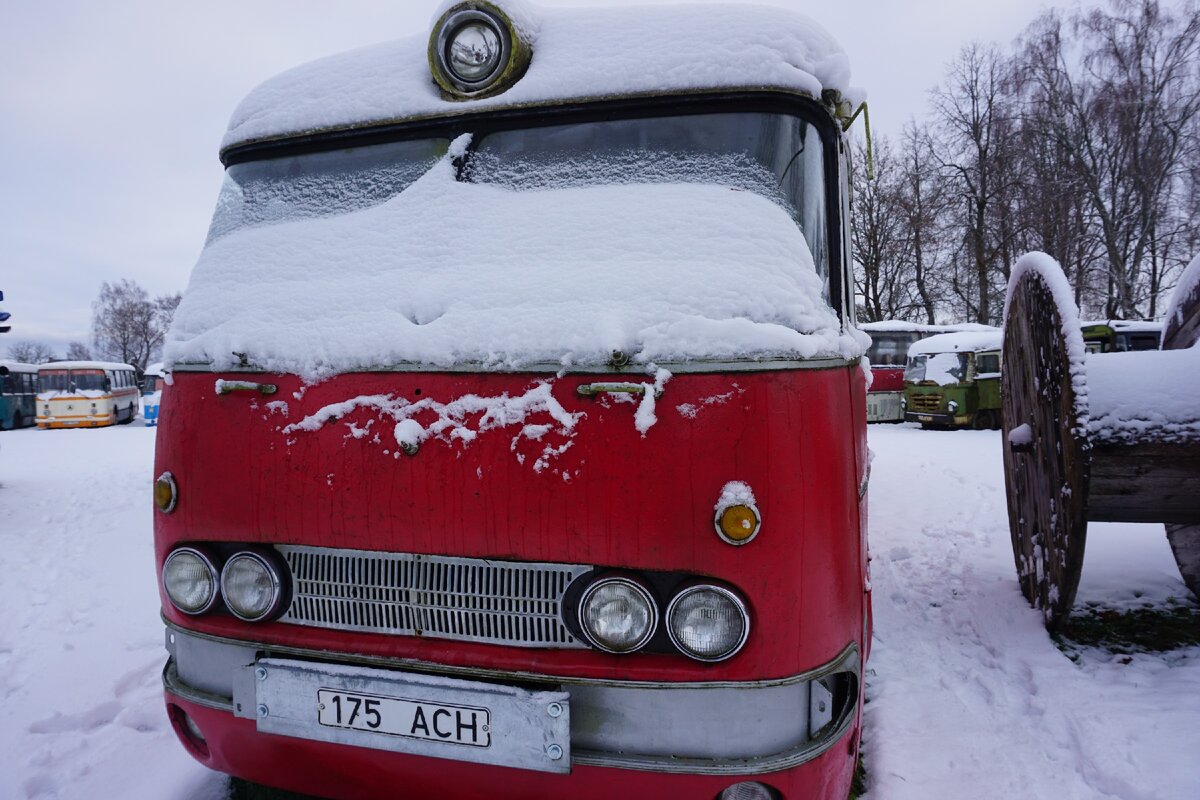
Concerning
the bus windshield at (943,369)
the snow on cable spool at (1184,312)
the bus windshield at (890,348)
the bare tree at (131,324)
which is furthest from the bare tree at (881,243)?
the bare tree at (131,324)

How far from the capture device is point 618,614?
175 cm

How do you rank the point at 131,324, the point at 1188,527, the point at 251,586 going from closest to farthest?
1. the point at 251,586
2. the point at 1188,527
3. the point at 131,324

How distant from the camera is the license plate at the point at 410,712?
5.72ft

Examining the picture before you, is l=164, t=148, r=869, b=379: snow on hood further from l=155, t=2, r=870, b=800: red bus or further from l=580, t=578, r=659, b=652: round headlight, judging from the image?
l=580, t=578, r=659, b=652: round headlight

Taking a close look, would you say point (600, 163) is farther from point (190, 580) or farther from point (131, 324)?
point (131, 324)

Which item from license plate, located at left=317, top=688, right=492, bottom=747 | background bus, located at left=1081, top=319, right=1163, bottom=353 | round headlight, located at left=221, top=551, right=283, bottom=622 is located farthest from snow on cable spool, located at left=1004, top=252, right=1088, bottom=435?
background bus, located at left=1081, top=319, right=1163, bottom=353

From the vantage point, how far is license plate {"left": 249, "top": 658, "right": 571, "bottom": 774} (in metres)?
1.74

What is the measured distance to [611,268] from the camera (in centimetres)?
207

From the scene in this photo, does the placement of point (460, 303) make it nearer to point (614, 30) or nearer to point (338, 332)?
point (338, 332)

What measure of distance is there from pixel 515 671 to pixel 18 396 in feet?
110

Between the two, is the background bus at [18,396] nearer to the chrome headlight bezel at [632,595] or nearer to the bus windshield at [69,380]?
the bus windshield at [69,380]

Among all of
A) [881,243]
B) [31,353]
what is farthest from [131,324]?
[881,243]

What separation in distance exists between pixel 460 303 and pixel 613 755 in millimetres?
1328

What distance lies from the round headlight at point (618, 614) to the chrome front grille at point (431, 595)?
0.23 ft
